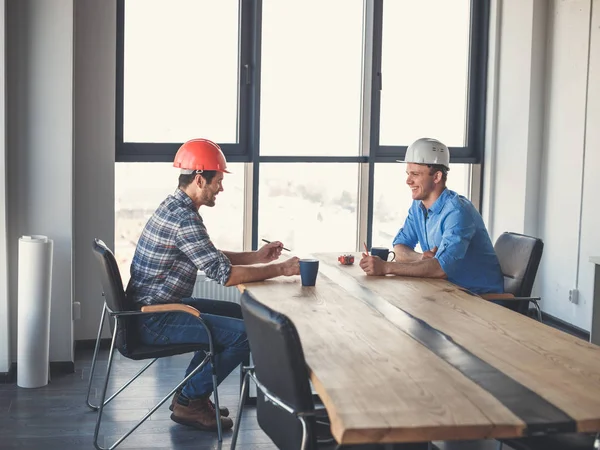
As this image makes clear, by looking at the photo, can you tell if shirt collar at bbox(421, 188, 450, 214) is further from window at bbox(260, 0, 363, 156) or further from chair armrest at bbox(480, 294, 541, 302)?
window at bbox(260, 0, 363, 156)

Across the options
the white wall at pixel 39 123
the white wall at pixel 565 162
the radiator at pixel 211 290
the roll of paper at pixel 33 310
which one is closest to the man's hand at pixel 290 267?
the roll of paper at pixel 33 310

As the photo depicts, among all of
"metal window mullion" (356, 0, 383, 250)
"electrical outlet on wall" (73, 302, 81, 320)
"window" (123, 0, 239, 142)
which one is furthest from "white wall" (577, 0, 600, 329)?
"electrical outlet on wall" (73, 302, 81, 320)

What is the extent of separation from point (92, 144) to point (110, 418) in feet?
6.59

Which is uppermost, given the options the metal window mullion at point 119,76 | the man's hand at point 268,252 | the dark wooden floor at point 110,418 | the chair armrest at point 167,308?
the metal window mullion at point 119,76

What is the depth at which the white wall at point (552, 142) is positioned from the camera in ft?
19.2

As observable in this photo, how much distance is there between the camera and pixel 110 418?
427 cm

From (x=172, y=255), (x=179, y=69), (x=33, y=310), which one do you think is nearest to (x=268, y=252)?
(x=172, y=255)

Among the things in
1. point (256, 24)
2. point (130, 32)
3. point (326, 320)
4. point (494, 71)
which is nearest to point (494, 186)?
point (494, 71)

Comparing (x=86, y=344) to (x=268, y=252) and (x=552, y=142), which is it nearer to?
(x=268, y=252)

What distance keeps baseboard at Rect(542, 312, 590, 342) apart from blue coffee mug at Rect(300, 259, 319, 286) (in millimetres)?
2834

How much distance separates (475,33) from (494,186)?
117 centimetres

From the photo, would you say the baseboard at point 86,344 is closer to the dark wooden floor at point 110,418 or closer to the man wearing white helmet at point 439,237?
the dark wooden floor at point 110,418

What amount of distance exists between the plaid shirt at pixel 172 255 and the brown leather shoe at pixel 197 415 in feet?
1.71

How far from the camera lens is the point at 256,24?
5.91 metres
